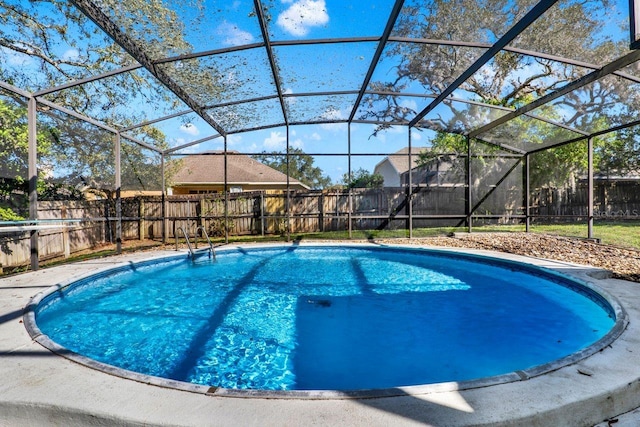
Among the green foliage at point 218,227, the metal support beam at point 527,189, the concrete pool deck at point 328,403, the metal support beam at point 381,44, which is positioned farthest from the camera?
the green foliage at point 218,227

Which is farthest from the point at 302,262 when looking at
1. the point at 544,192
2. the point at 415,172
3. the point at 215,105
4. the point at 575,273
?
the point at 544,192

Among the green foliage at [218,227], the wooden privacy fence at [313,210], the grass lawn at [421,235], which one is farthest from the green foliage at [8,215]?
the green foliage at [218,227]

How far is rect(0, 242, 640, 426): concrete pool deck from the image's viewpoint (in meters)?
1.53

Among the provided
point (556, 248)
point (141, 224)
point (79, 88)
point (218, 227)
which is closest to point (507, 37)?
point (556, 248)

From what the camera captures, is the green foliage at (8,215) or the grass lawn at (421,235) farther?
the grass lawn at (421,235)

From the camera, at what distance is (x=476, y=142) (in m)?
10.1

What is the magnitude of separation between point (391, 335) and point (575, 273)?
125 inches

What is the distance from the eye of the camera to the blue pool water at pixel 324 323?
2752mm

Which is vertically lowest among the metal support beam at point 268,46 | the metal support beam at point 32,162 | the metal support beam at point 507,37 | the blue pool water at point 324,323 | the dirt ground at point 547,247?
the blue pool water at point 324,323

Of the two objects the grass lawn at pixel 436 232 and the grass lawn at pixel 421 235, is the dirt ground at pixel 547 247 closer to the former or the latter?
the grass lawn at pixel 421 235

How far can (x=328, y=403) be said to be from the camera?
1.67m

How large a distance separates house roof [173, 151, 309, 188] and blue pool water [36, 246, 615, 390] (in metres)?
11.2

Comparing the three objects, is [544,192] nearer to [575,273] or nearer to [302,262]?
[575,273]

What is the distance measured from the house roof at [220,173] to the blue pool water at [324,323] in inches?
442
